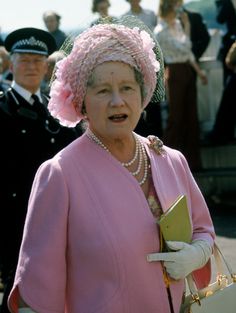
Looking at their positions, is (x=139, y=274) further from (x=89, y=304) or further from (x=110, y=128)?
(x=110, y=128)

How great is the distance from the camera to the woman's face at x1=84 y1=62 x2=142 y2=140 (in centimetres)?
332

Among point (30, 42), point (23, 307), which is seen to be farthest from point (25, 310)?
point (30, 42)

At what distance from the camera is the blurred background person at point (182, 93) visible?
32.3 feet

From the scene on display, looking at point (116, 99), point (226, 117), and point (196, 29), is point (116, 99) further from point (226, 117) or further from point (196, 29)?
point (226, 117)

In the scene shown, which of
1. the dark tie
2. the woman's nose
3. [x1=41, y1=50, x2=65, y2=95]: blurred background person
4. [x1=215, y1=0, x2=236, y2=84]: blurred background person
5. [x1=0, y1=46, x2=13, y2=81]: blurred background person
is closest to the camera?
the woman's nose

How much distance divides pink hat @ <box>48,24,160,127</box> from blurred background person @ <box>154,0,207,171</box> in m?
6.29

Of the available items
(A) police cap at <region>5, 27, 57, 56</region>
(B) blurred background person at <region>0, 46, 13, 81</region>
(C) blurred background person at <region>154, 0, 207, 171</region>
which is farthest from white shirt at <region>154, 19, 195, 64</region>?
(A) police cap at <region>5, 27, 57, 56</region>

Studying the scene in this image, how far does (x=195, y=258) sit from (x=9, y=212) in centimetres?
229

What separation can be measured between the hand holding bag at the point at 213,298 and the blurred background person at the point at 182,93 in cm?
651

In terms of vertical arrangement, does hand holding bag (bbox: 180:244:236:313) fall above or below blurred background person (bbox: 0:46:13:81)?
above

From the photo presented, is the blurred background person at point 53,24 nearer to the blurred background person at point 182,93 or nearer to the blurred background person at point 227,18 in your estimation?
the blurred background person at point 182,93

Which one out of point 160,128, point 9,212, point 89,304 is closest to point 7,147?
point 9,212

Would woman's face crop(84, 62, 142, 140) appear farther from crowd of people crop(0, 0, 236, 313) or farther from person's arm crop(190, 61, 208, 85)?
Result: person's arm crop(190, 61, 208, 85)

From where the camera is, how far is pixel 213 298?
131 inches
